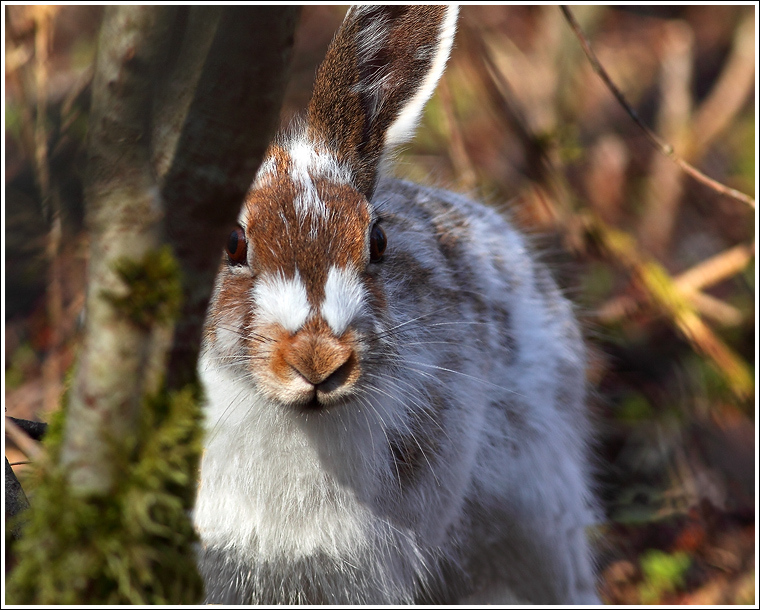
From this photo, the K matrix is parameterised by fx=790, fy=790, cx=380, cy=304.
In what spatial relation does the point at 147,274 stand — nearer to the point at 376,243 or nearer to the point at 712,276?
the point at 376,243

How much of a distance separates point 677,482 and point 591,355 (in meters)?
0.91

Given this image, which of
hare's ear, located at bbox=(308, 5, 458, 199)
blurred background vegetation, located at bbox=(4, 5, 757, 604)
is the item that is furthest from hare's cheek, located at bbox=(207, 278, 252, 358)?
hare's ear, located at bbox=(308, 5, 458, 199)

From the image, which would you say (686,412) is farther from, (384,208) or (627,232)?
(384,208)

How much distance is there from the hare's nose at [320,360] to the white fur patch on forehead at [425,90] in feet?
2.94

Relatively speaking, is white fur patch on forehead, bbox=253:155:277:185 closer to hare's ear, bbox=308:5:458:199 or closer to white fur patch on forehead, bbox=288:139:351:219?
white fur patch on forehead, bbox=288:139:351:219

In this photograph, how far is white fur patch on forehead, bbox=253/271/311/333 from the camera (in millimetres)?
2059

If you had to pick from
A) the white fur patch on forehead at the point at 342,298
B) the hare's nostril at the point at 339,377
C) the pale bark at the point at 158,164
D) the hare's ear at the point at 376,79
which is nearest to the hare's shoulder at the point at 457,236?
the hare's ear at the point at 376,79

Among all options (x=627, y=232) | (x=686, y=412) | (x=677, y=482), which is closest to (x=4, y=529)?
(x=677, y=482)

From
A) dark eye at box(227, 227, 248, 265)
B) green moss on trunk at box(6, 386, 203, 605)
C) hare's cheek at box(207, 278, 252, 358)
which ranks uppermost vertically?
dark eye at box(227, 227, 248, 265)

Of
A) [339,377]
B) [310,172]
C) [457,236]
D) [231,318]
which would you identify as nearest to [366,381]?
[339,377]

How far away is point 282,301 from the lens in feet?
6.92

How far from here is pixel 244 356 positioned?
2174 millimetres

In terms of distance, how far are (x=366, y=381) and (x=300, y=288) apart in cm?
32

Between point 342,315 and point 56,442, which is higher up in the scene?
point 342,315
